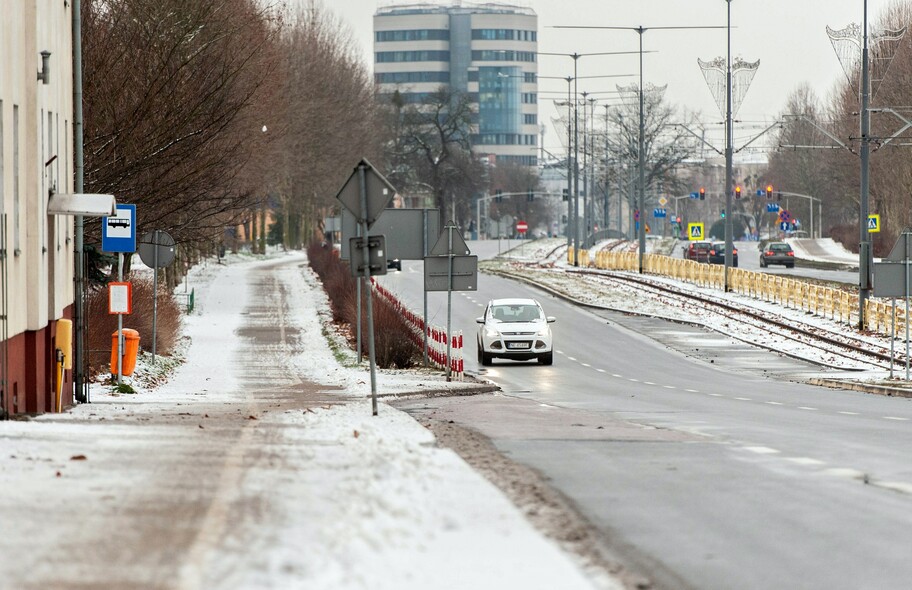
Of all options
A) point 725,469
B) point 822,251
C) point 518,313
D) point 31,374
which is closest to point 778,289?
point 518,313

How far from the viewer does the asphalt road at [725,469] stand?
32.2 ft

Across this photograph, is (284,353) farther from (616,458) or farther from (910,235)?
(616,458)

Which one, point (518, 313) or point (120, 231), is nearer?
point (120, 231)

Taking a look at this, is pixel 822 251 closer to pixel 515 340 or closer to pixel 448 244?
pixel 515 340

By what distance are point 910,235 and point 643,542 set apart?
76.8ft

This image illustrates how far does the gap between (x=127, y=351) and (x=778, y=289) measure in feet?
114

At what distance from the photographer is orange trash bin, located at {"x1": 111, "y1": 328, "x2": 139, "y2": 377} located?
29.8 m

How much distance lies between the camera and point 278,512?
9.96 metres

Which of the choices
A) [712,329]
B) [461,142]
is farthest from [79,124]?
[461,142]

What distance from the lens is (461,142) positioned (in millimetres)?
146000

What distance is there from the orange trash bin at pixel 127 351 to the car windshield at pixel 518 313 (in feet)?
42.7

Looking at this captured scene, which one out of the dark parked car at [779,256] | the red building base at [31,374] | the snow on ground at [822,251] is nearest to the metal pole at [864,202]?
the red building base at [31,374]

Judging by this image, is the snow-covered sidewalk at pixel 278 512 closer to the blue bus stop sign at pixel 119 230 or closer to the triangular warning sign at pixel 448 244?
the blue bus stop sign at pixel 119 230

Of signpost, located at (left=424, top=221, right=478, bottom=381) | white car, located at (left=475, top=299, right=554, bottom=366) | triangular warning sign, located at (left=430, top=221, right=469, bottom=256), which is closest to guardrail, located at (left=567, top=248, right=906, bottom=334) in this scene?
white car, located at (left=475, top=299, right=554, bottom=366)
